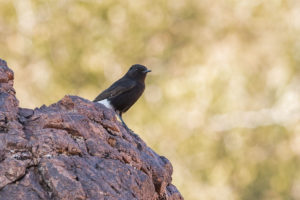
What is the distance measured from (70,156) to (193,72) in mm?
13316

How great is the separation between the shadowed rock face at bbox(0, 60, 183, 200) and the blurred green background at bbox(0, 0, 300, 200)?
10.6m

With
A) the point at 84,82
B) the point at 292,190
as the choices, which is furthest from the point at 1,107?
the point at 292,190

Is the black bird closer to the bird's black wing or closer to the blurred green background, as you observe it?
the bird's black wing

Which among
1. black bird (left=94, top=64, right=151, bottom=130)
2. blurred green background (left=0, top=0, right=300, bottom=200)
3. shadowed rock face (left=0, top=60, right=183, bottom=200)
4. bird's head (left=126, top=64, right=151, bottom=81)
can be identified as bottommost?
shadowed rock face (left=0, top=60, right=183, bottom=200)

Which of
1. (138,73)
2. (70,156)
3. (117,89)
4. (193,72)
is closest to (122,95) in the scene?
(117,89)

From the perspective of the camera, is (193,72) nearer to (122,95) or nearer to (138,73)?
(138,73)

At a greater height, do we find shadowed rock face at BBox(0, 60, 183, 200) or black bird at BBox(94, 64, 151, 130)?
black bird at BBox(94, 64, 151, 130)

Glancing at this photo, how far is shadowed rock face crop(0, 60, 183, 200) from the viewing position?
4422 millimetres

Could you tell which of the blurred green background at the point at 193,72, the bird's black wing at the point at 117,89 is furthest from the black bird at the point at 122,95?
the blurred green background at the point at 193,72

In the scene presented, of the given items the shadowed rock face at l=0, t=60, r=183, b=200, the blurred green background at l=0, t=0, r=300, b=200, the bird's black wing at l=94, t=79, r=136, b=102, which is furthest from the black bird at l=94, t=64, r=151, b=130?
the blurred green background at l=0, t=0, r=300, b=200

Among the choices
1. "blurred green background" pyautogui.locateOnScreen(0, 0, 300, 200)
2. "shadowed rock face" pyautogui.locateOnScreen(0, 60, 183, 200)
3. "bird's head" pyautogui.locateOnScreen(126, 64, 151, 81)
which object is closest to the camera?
"shadowed rock face" pyautogui.locateOnScreen(0, 60, 183, 200)

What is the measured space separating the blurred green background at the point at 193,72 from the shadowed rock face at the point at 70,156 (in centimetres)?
1056

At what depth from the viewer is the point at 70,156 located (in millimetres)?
4797

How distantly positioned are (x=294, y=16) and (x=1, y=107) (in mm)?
15535
